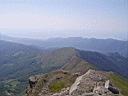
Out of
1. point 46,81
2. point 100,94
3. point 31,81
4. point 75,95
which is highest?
point 100,94

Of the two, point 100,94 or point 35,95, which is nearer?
point 100,94

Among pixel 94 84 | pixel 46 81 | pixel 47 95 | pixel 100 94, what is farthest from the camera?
pixel 46 81

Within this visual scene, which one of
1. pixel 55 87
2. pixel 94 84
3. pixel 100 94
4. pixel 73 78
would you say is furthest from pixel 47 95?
pixel 100 94

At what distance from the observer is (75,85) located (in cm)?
2884

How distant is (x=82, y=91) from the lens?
24.0m

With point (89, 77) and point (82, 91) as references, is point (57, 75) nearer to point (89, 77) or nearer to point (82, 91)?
point (89, 77)

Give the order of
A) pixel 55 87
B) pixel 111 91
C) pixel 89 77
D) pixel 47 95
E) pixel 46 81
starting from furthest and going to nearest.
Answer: pixel 46 81, pixel 55 87, pixel 47 95, pixel 89 77, pixel 111 91

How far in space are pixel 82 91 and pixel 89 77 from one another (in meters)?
7.68

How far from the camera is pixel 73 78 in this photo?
44125 mm

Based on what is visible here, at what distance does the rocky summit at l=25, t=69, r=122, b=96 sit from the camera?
23.0 m

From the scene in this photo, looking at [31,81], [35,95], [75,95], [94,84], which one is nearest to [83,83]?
[94,84]

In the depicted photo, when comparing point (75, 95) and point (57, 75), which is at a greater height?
point (75, 95)

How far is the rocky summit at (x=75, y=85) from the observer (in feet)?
75.4

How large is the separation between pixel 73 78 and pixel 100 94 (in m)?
23.7
